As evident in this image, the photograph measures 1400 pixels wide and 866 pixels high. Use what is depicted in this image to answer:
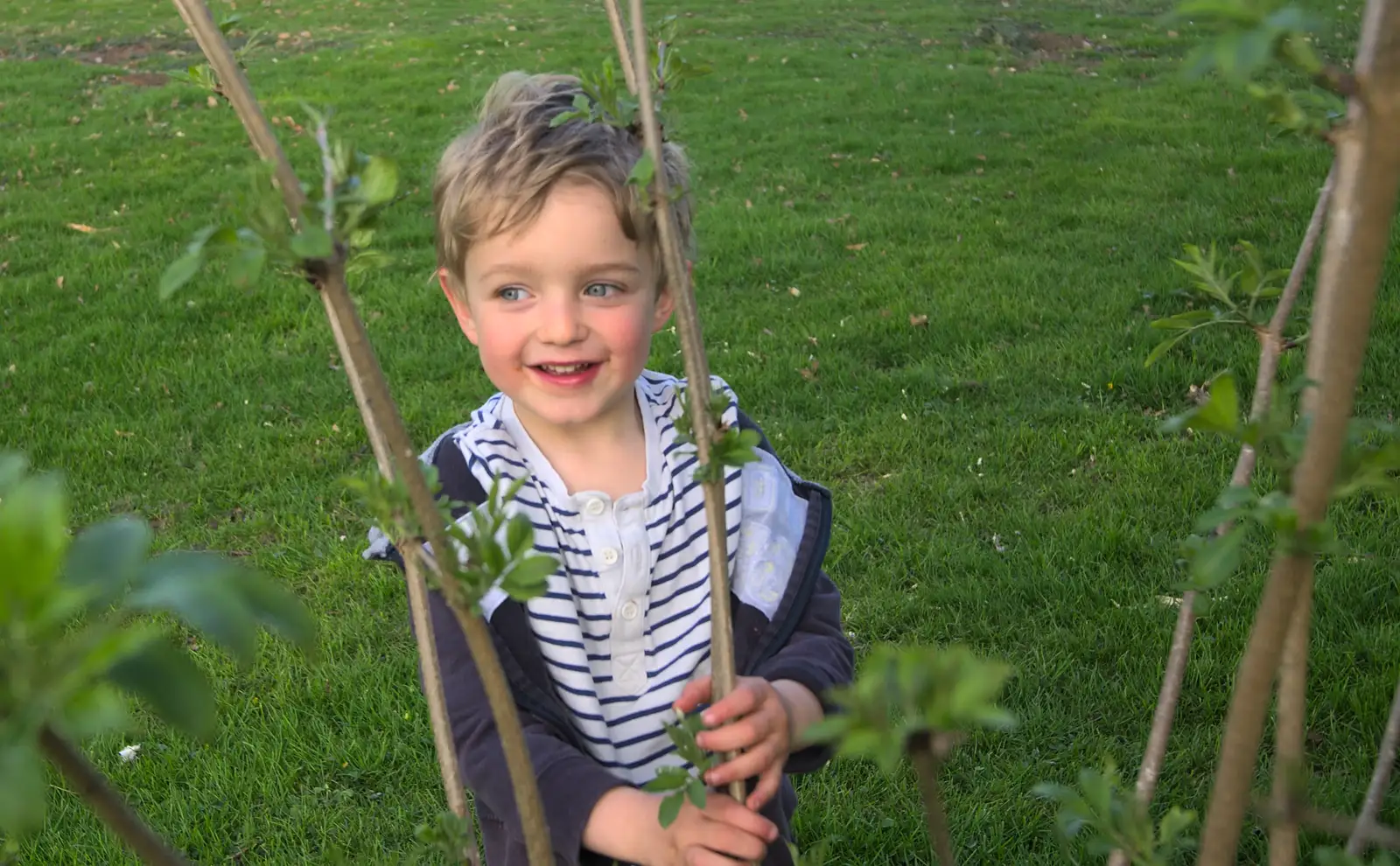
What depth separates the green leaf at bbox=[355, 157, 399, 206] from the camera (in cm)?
77

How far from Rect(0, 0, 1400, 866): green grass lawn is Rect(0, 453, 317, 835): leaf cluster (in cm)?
60

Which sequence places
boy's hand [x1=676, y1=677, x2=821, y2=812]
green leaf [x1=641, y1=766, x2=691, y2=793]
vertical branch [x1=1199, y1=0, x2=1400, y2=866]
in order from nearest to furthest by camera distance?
1. vertical branch [x1=1199, y1=0, x2=1400, y2=866]
2. green leaf [x1=641, y1=766, x2=691, y2=793]
3. boy's hand [x1=676, y1=677, x2=821, y2=812]

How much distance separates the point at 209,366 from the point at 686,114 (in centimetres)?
627

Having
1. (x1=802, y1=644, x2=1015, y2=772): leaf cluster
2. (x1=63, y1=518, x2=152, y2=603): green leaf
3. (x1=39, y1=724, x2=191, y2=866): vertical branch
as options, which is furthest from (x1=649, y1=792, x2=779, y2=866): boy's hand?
(x1=63, y1=518, x2=152, y2=603): green leaf

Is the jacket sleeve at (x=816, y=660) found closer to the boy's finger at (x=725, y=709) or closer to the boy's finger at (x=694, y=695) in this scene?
the boy's finger at (x=694, y=695)

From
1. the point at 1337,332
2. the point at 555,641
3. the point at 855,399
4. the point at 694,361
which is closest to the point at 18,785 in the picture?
the point at 1337,332

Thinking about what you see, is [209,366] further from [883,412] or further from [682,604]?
[682,604]

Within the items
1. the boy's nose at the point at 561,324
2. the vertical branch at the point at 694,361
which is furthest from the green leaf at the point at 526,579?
the boy's nose at the point at 561,324

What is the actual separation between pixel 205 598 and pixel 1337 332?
19.4 inches

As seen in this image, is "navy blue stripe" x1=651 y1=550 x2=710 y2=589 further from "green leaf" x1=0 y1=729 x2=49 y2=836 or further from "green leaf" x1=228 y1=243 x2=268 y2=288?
"green leaf" x1=0 y1=729 x2=49 y2=836

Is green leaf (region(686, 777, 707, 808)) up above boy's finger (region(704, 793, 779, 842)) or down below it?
above

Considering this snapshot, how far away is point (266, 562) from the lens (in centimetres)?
438

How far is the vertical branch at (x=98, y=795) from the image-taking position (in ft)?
1.67

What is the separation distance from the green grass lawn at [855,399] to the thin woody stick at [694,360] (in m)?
0.38
